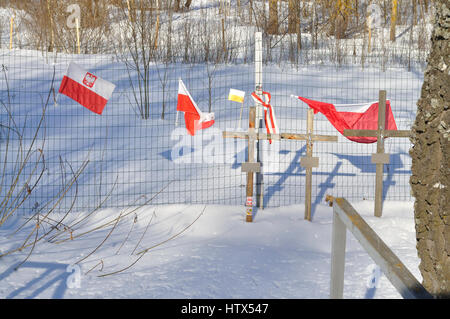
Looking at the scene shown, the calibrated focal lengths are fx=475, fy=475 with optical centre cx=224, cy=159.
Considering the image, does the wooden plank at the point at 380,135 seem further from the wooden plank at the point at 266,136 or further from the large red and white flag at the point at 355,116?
the wooden plank at the point at 266,136

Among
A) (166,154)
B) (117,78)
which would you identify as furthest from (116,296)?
(117,78)

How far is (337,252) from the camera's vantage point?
1719mm

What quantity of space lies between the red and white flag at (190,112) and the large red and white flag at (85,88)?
3.24 ft

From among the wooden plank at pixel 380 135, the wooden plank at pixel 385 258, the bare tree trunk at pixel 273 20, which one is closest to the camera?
the wooden plank at pixel 385 258

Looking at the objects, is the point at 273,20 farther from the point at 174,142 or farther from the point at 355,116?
the point at 355,116

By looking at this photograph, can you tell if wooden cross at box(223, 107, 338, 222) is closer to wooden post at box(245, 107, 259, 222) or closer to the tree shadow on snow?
wooden post at box(245, 107, 259, 222)

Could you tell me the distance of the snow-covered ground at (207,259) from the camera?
13.2 feet

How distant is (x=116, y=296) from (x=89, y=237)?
79.7 inches

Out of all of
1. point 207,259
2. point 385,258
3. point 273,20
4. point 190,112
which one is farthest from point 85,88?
point 273,20

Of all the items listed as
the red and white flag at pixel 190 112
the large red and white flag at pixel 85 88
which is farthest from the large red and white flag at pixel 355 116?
the large red and white flag at pixel 85 88

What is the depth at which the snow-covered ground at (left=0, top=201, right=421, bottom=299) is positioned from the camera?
13.2ft

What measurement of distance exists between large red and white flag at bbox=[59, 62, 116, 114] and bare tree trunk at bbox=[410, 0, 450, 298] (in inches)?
229

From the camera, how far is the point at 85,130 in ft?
31.7

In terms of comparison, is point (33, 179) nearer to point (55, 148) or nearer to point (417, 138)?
point (55, 148)
